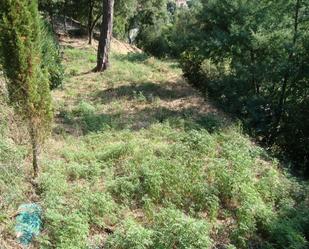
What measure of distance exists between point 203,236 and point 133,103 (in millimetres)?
6303

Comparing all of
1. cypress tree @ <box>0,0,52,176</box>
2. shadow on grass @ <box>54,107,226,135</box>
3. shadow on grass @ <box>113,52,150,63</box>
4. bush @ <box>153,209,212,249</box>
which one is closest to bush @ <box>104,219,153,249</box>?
bush @ <box>153,209,212,249</box>

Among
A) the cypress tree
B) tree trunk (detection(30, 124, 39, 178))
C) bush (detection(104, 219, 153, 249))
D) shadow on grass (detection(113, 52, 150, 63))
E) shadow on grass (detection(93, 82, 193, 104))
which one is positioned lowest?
bush (detection(104, 219, 153, 249))

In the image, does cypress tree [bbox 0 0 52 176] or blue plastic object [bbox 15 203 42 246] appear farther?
cypress tree [bbox 0 0 52 176]

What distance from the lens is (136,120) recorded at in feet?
35.9

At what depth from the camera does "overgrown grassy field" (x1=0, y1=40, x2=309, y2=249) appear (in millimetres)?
6520

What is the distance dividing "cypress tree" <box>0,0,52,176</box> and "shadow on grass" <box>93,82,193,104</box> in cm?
483

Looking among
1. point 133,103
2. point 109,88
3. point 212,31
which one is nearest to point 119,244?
point 133,103

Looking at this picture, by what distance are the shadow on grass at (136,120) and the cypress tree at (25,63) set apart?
257 cm

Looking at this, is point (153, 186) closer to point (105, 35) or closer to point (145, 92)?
point (145, 92)

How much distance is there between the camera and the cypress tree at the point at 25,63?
658 cm

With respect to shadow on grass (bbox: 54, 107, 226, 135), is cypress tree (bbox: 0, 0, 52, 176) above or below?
above

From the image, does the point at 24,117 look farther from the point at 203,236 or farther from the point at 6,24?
the point at 203,236

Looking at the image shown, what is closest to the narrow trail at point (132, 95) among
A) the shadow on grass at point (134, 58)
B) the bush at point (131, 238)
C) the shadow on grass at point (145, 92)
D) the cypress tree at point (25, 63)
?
the shadow on grass at point (145, 92)

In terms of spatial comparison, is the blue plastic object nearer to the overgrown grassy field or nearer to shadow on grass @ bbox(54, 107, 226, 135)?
the overgrown grassy field
